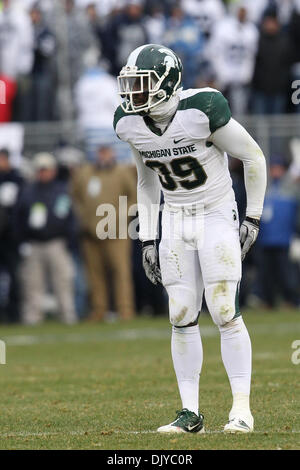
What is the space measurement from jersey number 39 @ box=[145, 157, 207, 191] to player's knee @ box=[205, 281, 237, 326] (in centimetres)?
56

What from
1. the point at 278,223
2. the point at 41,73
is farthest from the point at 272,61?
the point at 41,73

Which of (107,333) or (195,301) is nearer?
(195,301)

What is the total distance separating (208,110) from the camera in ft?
19.8

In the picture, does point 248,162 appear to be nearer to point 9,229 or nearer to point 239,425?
point 239,425

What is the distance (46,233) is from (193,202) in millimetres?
8089

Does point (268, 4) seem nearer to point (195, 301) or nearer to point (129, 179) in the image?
point (129, 179)

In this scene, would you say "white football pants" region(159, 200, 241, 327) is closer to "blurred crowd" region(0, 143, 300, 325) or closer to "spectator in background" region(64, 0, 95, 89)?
"blurred crowd" region(0, 143, 300, 325)

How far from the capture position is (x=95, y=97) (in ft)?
52.5

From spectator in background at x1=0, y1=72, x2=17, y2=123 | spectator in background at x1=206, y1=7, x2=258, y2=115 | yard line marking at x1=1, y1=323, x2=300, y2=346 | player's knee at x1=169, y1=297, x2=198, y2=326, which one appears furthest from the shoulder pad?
spectator in background at x1=206, y1=7, x2=258, y2=115

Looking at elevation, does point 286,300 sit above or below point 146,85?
below

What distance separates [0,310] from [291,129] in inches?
184

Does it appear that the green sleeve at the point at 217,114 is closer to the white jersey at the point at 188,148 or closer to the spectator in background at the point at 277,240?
the white jersey at the point at 188,148

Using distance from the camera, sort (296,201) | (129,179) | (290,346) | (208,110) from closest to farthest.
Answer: (208,110) < (290,346) < (129,179) < (296,201)
